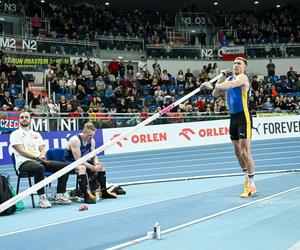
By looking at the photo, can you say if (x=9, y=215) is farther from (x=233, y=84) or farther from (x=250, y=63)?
(x=250, y=63)

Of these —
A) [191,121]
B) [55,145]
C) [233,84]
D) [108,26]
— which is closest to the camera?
Result: [233,84]

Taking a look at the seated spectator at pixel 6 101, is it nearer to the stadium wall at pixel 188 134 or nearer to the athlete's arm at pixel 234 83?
the stadium wall at pixel 188 134

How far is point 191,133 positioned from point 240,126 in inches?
404

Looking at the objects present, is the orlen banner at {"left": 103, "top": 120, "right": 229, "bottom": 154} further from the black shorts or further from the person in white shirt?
the black shorts

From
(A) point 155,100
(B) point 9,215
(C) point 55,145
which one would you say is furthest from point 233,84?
(A) point 155,100

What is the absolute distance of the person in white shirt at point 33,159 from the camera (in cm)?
711

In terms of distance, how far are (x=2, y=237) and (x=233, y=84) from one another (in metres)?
3.77

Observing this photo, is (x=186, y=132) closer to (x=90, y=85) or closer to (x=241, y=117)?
(x=90, y=85)

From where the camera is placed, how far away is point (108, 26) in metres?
28.7

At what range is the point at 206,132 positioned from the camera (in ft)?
58.2

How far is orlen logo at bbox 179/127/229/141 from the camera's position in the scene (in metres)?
17.5

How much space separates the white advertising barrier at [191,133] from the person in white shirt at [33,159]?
8470 millimetres

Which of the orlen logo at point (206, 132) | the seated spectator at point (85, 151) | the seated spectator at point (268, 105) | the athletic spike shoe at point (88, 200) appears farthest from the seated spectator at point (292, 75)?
the athletic spike shoe at point (88, 200)

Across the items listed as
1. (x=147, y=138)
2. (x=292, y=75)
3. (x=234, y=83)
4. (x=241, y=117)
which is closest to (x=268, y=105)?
(x=292, y=75)
